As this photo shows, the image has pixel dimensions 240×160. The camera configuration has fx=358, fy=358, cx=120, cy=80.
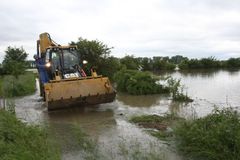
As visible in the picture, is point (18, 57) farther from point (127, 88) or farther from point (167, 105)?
point (167, 105)

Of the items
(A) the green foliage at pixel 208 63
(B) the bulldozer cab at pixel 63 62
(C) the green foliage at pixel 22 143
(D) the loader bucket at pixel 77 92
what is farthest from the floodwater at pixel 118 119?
(A) the green foliage at pixel 208 63

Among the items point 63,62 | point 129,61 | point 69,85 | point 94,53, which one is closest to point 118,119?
point 69,85

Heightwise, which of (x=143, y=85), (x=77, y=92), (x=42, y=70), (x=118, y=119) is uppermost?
(x=42, y=70)

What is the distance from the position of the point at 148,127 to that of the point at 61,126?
277 centimetres

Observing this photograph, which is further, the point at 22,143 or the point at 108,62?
the point at 108,62

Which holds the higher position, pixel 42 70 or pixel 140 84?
pixel 42 70

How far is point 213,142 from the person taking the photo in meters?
6.73

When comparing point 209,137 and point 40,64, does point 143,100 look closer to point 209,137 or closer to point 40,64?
point 40,64

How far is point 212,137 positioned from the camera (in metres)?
6.89

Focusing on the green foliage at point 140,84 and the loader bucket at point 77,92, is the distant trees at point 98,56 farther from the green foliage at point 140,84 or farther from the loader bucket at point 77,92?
the loader bucket at point 77,92

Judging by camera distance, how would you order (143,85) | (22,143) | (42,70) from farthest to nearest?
(143,85) < (42,70) < (22,143)

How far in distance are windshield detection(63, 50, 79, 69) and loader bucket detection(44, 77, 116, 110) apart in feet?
7.07

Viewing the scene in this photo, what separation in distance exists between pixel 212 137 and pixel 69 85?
7.05 m

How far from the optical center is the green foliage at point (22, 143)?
20.7 ft
